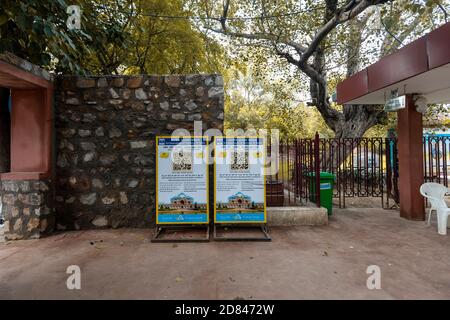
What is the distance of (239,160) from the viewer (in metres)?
4.65

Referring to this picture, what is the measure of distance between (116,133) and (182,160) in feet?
4.47

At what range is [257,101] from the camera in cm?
3034

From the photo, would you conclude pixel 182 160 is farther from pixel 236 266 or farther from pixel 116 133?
pixel 236 266

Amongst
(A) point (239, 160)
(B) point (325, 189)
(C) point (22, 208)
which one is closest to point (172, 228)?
(A) point (239, 160)

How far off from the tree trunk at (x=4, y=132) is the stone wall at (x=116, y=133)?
962 mm

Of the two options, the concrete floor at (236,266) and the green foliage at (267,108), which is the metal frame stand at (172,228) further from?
the green foliage at (267,108)

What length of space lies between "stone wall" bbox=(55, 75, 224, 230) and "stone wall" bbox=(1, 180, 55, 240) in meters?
0.46

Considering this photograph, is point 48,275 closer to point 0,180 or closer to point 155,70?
point 0,180

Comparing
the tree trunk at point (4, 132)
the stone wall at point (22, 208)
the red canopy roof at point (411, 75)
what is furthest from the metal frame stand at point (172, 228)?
the red canopy roof at point (411, 75)

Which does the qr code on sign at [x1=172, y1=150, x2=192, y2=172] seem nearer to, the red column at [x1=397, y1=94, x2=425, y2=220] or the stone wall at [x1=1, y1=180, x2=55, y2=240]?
the stone wall at [x1=1, y1=180, x2=55, y2=240]

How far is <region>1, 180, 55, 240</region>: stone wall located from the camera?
434 centimetres

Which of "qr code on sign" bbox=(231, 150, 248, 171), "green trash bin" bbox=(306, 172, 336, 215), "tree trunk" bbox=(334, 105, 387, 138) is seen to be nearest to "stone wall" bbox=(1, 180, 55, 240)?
"qr code on sign" bbox=(231, 150, 248, 171)

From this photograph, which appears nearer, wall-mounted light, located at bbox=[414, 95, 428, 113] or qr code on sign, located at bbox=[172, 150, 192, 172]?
qr code on sign, located at bbox=[172, 150, 192, 172]
